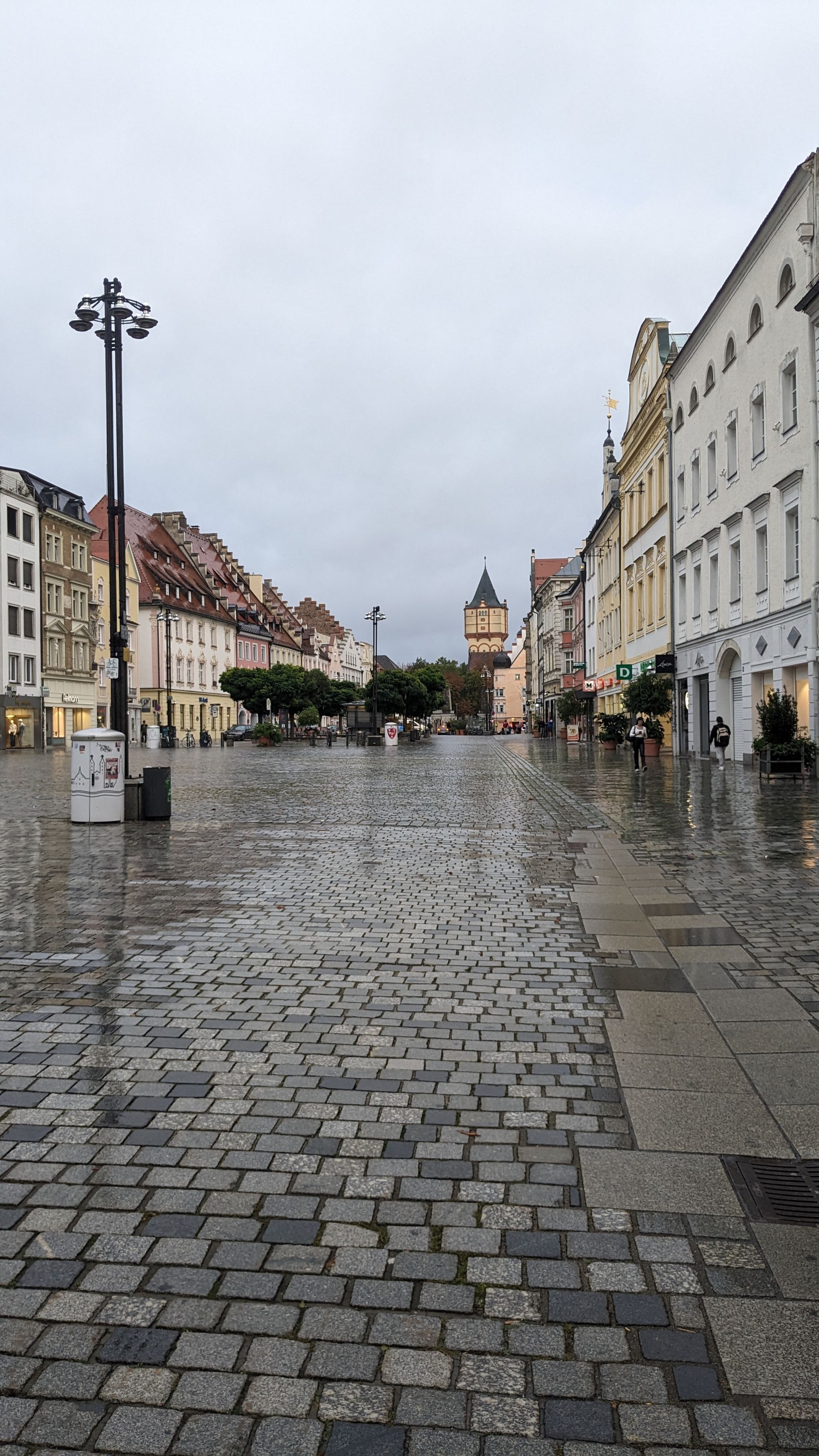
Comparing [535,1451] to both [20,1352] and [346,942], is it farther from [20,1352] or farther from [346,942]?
[346,942]

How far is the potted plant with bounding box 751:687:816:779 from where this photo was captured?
22531mm

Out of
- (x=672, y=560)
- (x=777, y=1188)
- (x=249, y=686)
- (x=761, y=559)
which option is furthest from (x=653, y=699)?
(x=249, y=686)

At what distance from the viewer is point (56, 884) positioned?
9680mm

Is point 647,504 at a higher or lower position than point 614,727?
higher

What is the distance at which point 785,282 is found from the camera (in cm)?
2544

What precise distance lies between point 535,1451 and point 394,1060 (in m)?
2.47

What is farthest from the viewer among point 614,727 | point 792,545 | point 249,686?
point 249,686

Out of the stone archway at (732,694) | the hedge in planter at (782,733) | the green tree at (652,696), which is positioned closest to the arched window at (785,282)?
the stone archway at (732,694)

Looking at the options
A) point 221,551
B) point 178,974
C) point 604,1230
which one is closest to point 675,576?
point 178,974

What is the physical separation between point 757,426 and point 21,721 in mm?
41987

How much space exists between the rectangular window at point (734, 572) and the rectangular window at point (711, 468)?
2.63m

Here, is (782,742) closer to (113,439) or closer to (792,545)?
(792,545)

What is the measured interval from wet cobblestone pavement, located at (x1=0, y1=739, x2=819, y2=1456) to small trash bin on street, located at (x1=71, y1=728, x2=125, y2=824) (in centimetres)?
640

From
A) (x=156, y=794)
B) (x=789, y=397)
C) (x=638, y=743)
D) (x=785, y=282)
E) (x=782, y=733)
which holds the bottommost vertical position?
(x=156, y=794)
